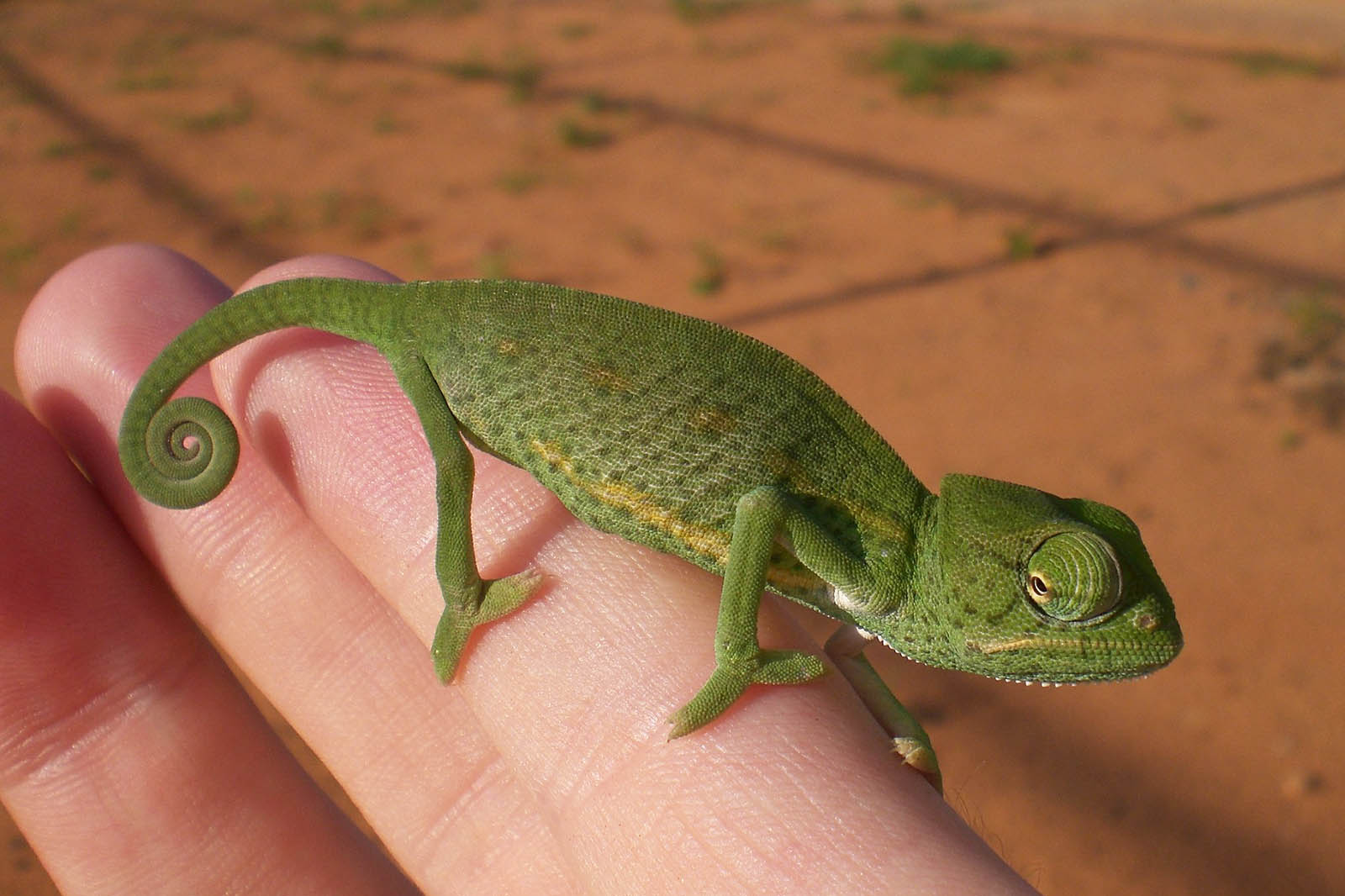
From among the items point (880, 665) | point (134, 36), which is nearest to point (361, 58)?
point (134, 36)

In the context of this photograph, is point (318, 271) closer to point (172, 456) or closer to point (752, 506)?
point (172, 456)

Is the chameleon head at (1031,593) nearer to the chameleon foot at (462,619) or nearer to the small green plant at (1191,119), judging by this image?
the chameleon foot at (462,619)

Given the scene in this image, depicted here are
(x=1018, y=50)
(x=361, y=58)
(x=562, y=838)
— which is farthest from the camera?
(x=361, y=58)

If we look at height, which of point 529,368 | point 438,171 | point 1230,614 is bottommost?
point 1230,614

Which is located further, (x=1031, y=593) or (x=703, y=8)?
(x=703, y=8)

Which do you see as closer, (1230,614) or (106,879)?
(106,879)

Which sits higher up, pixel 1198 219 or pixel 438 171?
pixel 438 171

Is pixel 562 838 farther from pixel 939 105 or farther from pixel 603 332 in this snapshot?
pixel 939 105

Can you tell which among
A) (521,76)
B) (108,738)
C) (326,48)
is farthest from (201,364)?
(326,48)
